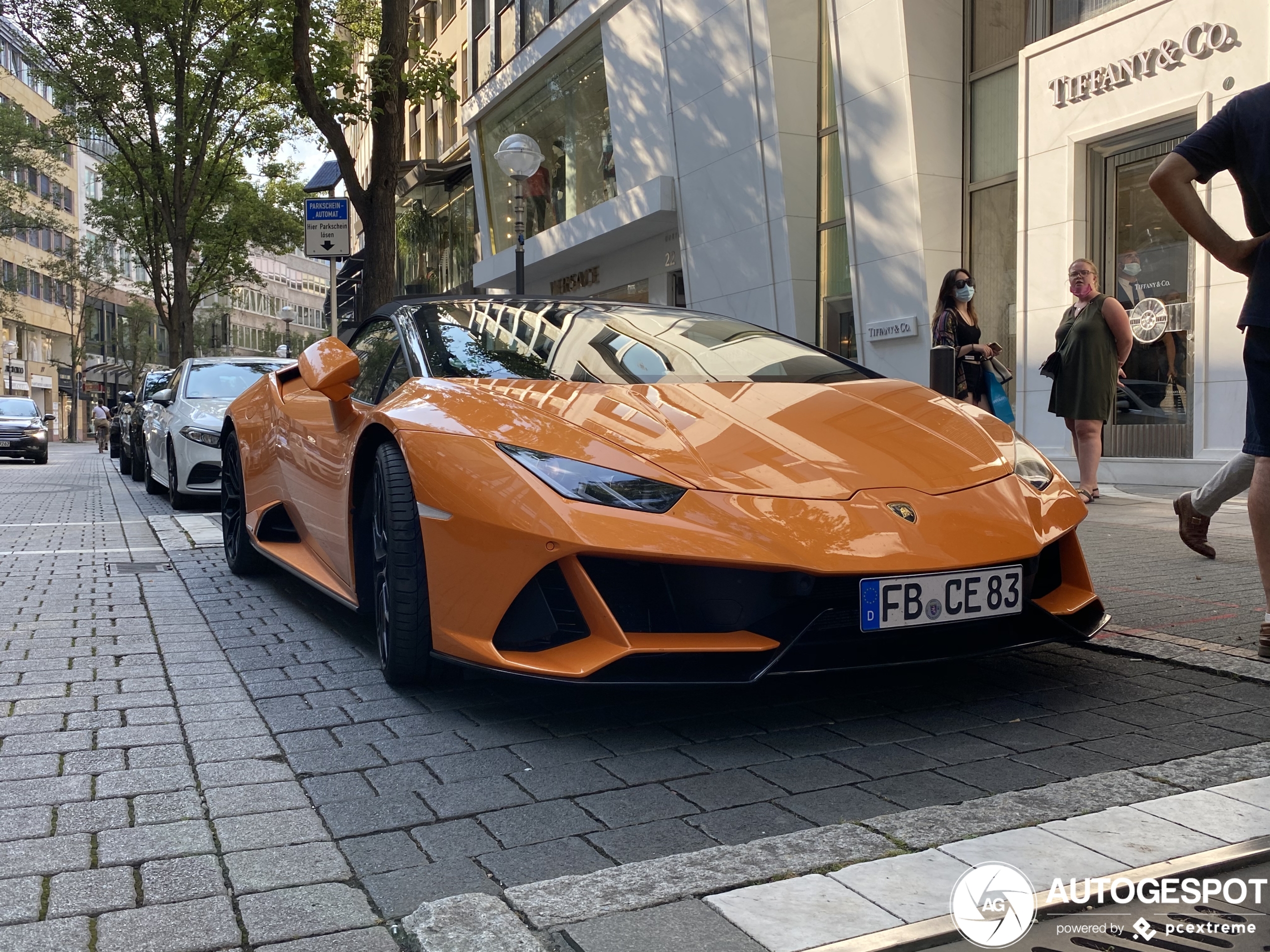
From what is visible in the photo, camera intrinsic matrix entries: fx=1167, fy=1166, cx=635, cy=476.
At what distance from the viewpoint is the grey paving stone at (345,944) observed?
→ 187 centimetres

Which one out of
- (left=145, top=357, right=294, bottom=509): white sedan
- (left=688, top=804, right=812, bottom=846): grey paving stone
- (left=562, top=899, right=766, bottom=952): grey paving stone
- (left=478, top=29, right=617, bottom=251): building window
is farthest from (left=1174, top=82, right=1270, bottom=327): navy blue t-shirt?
(left=478, top=29, right=617, bottom=251): building window

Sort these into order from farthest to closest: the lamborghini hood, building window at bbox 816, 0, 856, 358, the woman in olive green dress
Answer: building window at bbox 816, 0, 856, 358
the woman in olive green dress
the lamborghini hood

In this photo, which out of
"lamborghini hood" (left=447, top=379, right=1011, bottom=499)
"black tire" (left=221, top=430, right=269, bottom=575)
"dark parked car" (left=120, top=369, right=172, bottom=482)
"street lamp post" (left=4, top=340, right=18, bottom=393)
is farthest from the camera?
"street lamp post" (left=4, top=340, right=18, bottom=393)

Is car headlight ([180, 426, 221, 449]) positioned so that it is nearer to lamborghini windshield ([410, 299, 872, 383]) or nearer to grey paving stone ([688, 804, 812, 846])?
lamborghini windshield ([410, 299, 872, 383])

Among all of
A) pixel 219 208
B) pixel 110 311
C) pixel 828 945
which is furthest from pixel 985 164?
pixel 110 311

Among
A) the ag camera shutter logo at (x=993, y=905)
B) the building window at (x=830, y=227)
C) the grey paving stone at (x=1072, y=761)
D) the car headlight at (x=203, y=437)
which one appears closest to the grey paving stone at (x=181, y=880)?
the ag camera shutter logo at (x=993, y=905)

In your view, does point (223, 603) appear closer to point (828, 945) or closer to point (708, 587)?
point (708, 587)

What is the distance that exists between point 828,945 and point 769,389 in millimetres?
2288

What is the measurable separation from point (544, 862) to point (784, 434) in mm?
1539

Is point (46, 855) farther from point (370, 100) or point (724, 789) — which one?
point (370, 100)

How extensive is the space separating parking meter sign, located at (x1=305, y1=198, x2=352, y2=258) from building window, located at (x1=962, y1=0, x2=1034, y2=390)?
660cm

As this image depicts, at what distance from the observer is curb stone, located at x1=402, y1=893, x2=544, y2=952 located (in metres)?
1.83

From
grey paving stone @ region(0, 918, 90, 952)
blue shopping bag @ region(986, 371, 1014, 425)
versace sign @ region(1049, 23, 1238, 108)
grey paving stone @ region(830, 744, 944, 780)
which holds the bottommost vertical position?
grey paving stone @ region(830, 744, 944, 780)

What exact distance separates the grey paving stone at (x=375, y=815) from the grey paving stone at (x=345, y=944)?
0.48m
